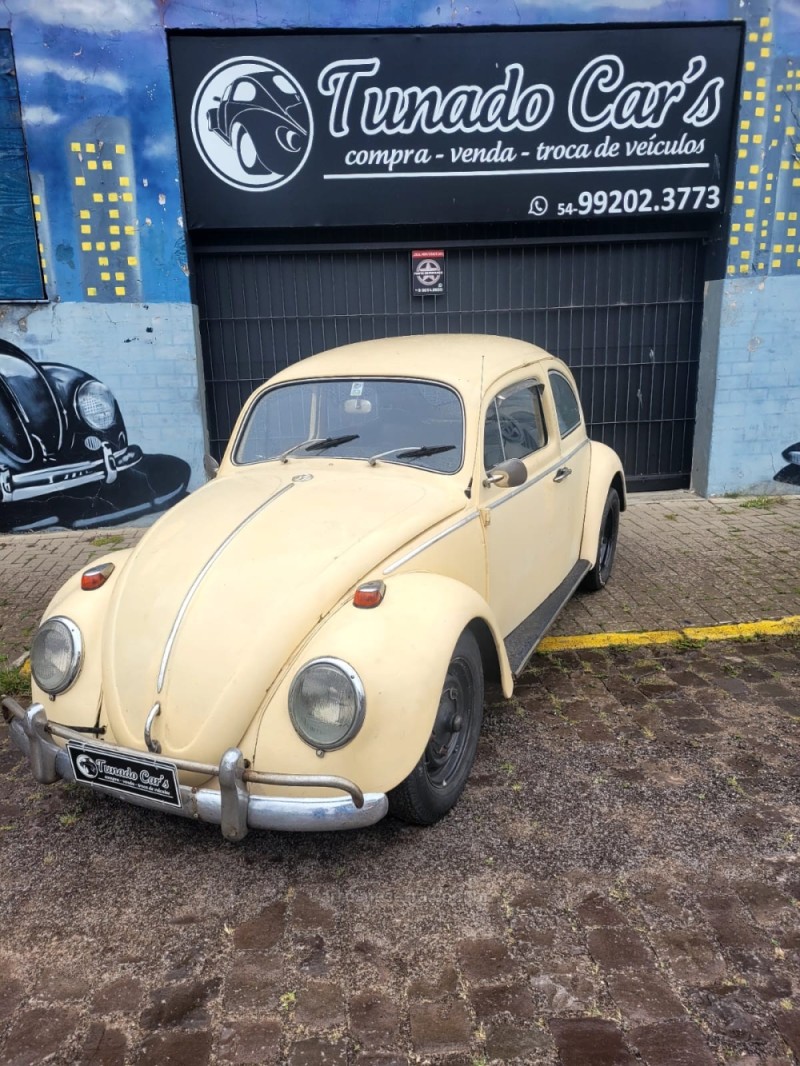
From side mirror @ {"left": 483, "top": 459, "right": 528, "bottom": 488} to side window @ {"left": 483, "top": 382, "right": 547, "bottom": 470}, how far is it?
0.28ft

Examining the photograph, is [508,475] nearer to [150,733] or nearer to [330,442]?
[330,442]

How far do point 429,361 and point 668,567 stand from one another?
300 cm

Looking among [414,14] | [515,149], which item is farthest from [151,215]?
[515,149]

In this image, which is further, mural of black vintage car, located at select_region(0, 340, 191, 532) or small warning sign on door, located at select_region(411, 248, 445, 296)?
small warning sign on door, located at select_region(411, 248, 445, 296)

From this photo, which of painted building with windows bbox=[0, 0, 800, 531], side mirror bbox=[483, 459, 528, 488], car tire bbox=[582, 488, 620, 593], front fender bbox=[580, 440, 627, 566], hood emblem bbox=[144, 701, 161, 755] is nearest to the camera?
hood emblem bbox=[144, 701, 161, 755]

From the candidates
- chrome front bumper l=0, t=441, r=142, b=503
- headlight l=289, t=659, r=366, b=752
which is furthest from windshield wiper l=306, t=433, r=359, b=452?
chrome front bumper l=0, t=441, r=142, b=503

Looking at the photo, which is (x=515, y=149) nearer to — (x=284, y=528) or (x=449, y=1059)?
(x=284, y=528)

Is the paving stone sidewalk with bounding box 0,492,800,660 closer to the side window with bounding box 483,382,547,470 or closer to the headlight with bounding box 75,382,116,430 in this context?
the headlight with bounding box 75,382,116,430

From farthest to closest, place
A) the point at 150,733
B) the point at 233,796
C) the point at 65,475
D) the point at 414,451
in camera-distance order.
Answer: the point at 65,475 → the point at 414,451 → the point at 150,733 → the point at 233,796

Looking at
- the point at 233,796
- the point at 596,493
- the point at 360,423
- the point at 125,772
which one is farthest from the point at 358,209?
the point at 233,796

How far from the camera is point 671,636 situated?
185 inches

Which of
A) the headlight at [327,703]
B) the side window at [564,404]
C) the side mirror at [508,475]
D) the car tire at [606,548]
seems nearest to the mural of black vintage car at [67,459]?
the side window at [564,404]

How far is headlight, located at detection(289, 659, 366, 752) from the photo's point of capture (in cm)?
248

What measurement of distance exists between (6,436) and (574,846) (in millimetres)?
6344
